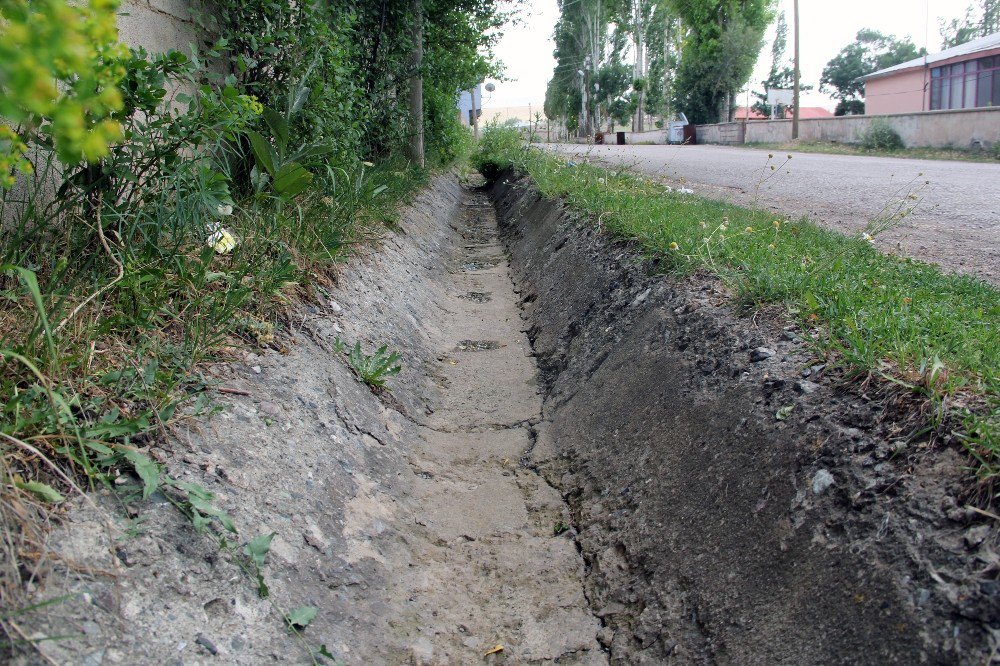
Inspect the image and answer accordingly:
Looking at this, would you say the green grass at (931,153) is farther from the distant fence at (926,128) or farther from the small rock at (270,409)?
the small rock at (270,409)

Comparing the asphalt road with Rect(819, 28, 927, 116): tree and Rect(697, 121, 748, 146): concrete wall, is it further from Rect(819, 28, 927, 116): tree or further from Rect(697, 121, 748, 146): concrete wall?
Rect(819, 28, 927, 116): tree

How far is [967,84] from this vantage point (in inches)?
1149

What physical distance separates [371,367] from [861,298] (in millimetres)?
2095

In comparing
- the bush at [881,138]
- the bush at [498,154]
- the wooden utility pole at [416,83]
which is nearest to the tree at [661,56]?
the bush at [881,138]

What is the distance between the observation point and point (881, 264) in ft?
11.4

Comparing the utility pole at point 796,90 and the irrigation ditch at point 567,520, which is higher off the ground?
the utility pole at point 796,90

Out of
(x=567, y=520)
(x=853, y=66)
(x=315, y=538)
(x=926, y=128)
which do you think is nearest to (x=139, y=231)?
(x=315, y=538)

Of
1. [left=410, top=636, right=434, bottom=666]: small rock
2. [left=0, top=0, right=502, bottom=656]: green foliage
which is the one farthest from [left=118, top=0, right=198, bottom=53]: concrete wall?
[left=410, top=636, right=434, bottom=666]: small rock

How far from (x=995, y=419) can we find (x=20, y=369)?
2501 millimetres

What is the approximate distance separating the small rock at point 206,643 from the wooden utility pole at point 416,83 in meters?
8.02

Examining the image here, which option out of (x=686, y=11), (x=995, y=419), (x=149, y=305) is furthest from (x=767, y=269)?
(x=686, y=11)

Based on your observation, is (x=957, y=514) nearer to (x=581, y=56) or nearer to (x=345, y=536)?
(x=345, y=536)

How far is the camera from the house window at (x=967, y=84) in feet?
90.0

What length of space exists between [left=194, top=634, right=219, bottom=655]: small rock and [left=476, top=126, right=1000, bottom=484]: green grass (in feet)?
5.79
